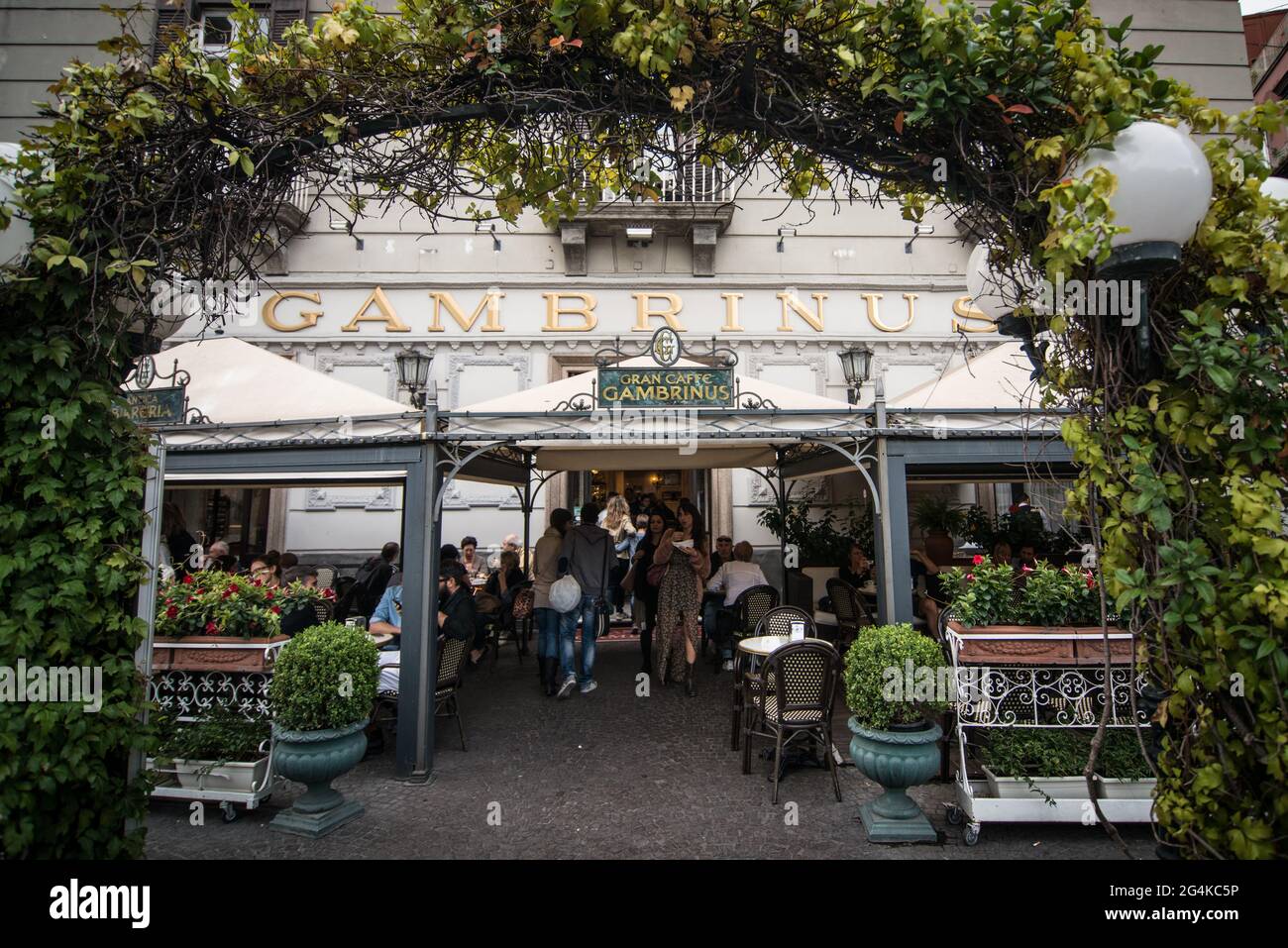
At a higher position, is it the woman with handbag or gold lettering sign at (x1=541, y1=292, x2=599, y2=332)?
gold lettering sign at (x1=541, y1=292, x2=599, y2=332)

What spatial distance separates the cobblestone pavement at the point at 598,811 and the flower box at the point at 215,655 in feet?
3.35

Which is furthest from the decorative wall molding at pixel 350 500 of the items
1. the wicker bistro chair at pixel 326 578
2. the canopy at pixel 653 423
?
the canopy at pixel 653 423

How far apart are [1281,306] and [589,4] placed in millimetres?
2536

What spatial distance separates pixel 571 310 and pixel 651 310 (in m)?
1.43

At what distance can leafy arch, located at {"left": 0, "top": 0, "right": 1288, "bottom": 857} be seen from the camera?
Result: 1.97m

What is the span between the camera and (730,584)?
8250mm

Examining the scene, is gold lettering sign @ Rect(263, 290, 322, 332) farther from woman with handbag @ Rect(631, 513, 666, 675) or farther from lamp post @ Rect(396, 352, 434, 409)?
woman with handbag @ Rect(631, 513, 666, 675)

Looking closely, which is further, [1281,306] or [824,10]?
[824,10]

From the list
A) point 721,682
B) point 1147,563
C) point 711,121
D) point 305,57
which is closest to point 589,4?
point 711,121

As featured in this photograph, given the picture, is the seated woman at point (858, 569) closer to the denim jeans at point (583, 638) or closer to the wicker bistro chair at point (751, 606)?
the wicker bistro chair at point (751, 606)

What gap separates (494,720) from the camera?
261 inches

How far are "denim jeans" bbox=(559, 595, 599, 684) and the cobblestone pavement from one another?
1005 millimetres

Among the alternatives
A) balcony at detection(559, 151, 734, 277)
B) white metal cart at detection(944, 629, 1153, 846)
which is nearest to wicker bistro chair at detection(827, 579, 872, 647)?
white metal cart at detection(944, 629, 1153, 846)
